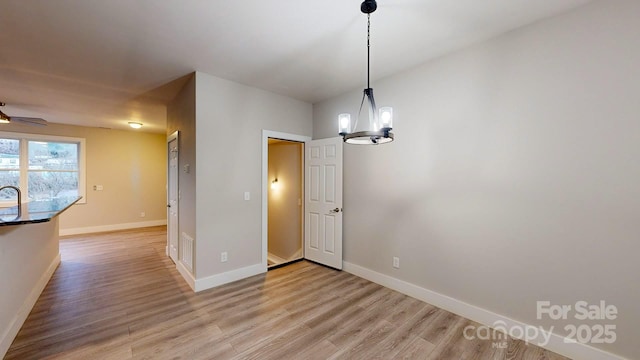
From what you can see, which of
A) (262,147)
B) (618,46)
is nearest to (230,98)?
(262,147)

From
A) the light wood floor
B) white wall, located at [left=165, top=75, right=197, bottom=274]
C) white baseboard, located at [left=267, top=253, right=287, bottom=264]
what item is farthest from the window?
white baseboard, located at [left=267, top=253, right=287, bottom=264]

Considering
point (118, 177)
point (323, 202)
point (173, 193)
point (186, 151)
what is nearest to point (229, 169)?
point (186, 151)

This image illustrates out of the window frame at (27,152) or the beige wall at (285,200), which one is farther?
the window frame at (27,152)

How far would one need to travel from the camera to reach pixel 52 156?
5.89 meters

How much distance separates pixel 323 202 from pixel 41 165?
673cm

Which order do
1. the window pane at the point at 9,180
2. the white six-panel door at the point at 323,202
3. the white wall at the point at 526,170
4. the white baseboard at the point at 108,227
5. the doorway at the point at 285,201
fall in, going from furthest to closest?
the white baseboard at the point at 108,227 → the window pane at the point at 9,180 → the doorway at the point at 285,201 → the white six-panel door at the point at 323,202 → the white wall at the point at 526,170

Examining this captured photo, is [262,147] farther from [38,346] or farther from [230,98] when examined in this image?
[38,346]

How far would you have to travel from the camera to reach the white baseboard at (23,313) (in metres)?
1.99

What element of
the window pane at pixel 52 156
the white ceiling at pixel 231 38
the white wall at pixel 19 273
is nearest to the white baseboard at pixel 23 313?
the white wall at pixel 19 273

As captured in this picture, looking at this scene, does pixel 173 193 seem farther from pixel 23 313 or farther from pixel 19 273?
pixel 23 313

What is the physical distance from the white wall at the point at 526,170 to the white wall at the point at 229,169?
1876 mm

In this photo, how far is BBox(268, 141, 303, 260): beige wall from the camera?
194 inches

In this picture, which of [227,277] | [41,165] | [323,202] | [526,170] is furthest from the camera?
[41,165]

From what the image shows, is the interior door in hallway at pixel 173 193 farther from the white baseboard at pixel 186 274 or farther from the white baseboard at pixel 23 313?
the white baseboard at pixel 23 313
